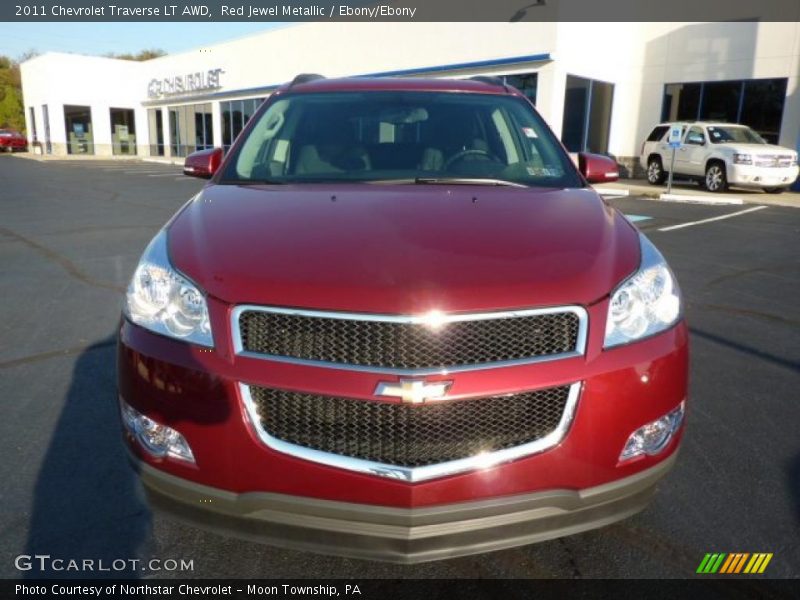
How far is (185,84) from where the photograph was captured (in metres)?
34.5

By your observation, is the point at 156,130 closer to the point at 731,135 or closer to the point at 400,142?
the point at 731,135

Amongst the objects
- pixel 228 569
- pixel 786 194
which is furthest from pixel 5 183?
pixel 786 194

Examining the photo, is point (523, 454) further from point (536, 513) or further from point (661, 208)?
point (661, 208)

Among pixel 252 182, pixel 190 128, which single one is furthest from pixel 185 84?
pixel 252 182

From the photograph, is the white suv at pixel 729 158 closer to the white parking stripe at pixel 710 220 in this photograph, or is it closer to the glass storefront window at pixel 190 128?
the white parking stripe at pixel 710 220

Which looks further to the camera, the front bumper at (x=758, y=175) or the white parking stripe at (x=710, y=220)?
Answer: the front bumper at (x=758, y=175)

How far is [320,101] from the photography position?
11.6ft

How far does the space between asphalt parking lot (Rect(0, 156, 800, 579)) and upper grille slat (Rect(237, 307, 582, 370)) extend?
0.90 meters

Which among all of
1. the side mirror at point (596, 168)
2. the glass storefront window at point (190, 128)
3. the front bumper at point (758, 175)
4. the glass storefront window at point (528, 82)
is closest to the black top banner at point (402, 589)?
the side mirror at point (596, 168)

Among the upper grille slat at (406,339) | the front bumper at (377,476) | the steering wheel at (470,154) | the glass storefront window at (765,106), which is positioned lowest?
the front bumper at (377,476)

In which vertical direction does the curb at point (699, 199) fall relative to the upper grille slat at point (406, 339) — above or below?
below

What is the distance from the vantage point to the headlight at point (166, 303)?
1.87 metres

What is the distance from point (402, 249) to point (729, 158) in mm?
16645

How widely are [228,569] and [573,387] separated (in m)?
1.37
